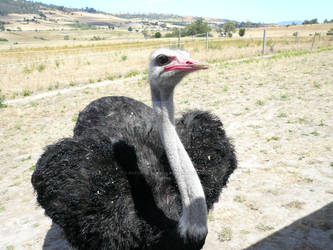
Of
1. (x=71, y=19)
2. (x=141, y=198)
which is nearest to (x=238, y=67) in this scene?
(x=141, y=198)

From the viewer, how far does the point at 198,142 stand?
275 centimetres

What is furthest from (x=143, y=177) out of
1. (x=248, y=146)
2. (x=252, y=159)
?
(x=248, y=146)

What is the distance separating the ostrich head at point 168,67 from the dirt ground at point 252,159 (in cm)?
169

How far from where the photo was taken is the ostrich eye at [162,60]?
183 cm

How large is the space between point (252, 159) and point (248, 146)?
1.37 feet

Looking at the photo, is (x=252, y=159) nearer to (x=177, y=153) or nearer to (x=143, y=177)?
(x=143, y=177)

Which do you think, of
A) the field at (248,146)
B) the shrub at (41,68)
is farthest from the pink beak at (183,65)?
the shrub at (41,68)

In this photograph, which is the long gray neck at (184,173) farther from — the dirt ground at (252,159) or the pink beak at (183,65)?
the dirt ground at (252,159)

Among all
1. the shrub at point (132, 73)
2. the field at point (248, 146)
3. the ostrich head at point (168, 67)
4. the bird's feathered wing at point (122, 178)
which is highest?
the ostrich head at point (168, 67)

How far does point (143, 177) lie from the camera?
7.90 ft

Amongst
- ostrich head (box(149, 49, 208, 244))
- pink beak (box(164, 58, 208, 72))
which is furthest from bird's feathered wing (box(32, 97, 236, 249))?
pink beak (box(164, 58, 208, 72))

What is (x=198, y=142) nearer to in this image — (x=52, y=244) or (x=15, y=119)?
(x=52, y=244)

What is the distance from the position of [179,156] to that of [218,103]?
5.36 m

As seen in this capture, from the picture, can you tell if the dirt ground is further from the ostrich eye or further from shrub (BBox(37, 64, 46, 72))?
shrub (BBox(37, 64, 46, 72))
